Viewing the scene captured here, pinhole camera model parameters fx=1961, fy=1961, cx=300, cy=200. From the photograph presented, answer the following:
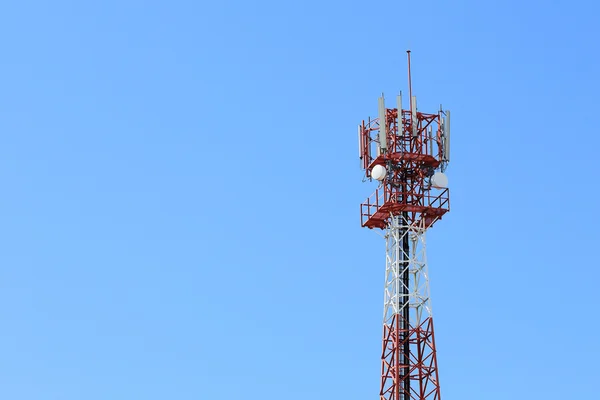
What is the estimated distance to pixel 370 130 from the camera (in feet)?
461

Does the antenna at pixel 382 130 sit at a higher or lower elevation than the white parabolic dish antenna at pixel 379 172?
higher

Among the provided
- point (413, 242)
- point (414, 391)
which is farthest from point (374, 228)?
point (414, 391)

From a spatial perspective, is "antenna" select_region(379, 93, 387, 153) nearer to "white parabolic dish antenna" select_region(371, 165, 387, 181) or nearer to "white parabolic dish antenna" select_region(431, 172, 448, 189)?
"white parabolic dish antenna" select_region(371, 165, 387, 181)

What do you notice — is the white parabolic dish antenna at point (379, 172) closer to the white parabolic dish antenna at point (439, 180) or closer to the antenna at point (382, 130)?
the antenna at point (382, 130)

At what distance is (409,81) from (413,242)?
12342mm

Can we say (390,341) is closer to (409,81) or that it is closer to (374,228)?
(374,228)

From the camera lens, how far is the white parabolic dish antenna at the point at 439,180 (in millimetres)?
138625

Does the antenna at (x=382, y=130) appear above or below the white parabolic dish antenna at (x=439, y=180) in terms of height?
above

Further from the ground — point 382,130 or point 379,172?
point 382,130

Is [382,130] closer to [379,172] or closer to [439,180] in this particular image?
[379,172]

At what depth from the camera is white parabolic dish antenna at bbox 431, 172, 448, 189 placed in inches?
5458

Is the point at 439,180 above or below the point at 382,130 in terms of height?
below

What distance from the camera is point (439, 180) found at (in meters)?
139

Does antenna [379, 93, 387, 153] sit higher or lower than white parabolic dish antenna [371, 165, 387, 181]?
higher
